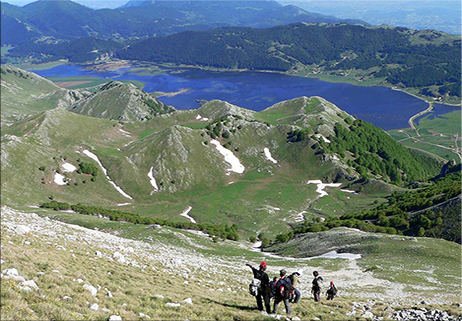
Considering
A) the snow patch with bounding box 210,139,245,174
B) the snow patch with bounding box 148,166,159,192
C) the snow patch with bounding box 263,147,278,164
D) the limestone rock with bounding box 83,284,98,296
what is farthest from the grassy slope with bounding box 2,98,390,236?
the limestone rock with bounding box 83,284,98,296

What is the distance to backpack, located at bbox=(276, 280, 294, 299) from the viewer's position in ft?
72.6

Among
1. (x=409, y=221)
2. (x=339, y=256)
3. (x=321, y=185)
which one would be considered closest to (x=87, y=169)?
(x=321, y=185)

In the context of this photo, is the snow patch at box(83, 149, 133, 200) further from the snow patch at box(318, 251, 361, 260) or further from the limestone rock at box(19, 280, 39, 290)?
the limestone rock at box(19, 280, 39, 290)

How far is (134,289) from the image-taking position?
26.3m

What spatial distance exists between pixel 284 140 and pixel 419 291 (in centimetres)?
16154

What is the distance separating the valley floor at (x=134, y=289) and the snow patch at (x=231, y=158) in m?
134

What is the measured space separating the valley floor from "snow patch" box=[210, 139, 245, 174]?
438 feet

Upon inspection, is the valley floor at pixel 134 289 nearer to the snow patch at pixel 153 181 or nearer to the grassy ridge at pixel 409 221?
the grassy ridge at pixel 409 221

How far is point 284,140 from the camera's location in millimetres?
199000

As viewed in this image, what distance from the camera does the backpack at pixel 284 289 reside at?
22125 mm

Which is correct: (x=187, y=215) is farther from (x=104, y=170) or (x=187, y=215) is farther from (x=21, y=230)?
(x=21, y=230)

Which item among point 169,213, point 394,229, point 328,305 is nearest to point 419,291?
point 328,305

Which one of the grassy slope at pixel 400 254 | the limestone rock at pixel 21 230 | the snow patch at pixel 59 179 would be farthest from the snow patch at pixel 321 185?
the limestone rock at pixel 21 230

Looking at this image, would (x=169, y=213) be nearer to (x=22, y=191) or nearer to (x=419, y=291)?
(x=22, y=191)
